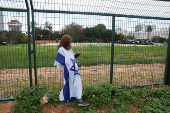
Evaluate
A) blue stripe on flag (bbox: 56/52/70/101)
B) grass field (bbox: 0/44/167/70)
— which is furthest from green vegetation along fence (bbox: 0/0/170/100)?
blue stripe on flag (bbox: 56/52/70/101)

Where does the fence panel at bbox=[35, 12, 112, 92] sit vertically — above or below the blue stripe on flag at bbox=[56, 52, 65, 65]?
above

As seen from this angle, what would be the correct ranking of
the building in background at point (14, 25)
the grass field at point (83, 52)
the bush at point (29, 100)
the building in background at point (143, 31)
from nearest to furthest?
the bush at point (29, 100)
the building in background at point (14, 25)
the grass field at point (83, 52)
the building in background at point (143, 31)

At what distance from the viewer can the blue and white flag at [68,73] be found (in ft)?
11.6

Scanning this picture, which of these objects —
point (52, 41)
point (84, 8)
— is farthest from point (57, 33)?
point (84, 8)

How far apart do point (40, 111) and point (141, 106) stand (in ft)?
8.83

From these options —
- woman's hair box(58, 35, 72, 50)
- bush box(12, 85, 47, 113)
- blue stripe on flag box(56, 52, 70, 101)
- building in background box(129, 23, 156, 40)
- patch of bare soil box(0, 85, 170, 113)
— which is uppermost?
building in background box(129, 23, 156, 40)

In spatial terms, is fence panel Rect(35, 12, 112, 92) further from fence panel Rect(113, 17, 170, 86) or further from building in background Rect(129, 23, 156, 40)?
building in background Rect(129, 23, 156, 40)

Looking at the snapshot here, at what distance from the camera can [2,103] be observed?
3.76 metres

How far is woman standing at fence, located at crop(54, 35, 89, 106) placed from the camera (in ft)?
11.6

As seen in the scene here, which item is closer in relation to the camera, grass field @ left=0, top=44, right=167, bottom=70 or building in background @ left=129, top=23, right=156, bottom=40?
grass field @ left=0, top=44, right=167, bottom=70

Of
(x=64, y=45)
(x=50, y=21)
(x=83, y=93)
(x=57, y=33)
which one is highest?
(x=50, y=21)

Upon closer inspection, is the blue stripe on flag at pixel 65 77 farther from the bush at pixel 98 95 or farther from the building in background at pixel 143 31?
the building in background at pixel 143 31

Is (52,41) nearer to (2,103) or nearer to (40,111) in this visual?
(40,111)

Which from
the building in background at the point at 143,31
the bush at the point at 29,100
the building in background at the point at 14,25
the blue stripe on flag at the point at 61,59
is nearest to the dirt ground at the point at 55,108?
the bush at the point at 29,100
